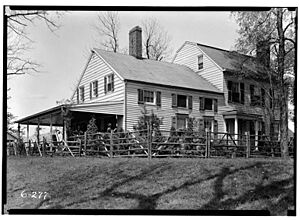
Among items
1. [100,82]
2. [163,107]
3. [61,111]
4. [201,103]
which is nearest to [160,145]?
[163,107]

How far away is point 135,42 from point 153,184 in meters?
1.86

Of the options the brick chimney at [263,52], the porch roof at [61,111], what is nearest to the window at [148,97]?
the porch roof at [61,111]

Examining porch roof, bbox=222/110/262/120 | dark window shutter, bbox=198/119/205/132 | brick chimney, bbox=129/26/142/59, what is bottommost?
dark window shutter, bbox=198/119/205/132

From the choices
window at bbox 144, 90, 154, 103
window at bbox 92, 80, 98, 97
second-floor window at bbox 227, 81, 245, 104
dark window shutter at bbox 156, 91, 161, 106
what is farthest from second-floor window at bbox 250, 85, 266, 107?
Answer: window at bbox 92, 80, 98, 97

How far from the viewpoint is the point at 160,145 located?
7.20 meters

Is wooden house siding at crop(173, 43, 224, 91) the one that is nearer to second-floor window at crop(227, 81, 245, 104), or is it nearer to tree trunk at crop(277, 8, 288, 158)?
second-floor window at crop(227, 81, 245, 104)

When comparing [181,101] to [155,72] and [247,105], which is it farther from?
[247,105]

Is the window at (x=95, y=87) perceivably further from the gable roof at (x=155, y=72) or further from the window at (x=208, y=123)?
the window at (x=208, y=123)

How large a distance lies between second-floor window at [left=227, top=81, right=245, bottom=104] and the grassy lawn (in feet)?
3.38

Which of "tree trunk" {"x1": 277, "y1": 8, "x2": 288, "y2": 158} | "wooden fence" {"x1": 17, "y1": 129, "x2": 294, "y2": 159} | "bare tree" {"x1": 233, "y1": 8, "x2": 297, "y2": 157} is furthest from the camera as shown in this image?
"wooden fence" {"x1": 17, "y1": 129, "x2": 294, "y2": 159}

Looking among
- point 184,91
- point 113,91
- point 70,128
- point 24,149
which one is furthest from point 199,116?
point 24,149

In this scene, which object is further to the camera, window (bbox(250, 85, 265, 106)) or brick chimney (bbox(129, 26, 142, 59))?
window (bbox(250, 85, 265, 106))

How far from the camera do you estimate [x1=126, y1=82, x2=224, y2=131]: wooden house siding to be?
21.4 ft

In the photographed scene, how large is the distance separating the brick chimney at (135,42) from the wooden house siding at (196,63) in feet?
1.81
